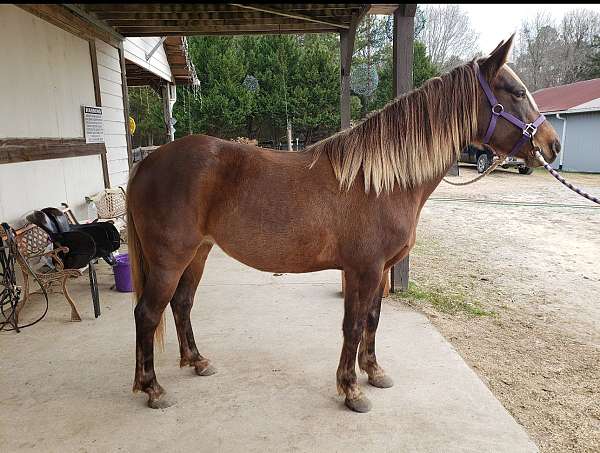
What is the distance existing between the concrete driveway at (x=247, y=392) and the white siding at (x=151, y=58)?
4644 millimetres

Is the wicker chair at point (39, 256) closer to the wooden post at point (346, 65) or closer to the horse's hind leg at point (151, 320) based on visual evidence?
the horse's hind leg at point (151, 320)

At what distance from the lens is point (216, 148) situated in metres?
2.17

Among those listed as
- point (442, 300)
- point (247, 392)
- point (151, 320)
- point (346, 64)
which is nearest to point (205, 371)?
point (247, 392)

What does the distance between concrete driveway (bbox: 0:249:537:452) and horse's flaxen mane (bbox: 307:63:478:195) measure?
1128 mm

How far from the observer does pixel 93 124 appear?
5070mm

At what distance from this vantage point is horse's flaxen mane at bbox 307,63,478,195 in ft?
6.88

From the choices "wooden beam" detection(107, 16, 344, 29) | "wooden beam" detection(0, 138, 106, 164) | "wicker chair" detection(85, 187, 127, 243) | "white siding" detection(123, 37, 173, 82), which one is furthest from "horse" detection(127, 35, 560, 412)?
"white siding" detection(123, 37, 173, 82)

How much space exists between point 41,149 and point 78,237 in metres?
1.23

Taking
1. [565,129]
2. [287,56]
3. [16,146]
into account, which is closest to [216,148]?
[16,146]

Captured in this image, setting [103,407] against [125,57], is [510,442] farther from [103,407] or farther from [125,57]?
[125,57]

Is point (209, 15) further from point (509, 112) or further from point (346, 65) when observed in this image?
point (509, 112)

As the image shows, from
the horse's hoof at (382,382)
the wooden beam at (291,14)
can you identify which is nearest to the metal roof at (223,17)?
the wooden beam at (291,14)

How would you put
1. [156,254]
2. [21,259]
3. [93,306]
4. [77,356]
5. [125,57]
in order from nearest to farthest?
[156,254] → [77,356] → [21,259] → [93,306] → [125,57]

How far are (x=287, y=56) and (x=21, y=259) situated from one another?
13.5 meters
